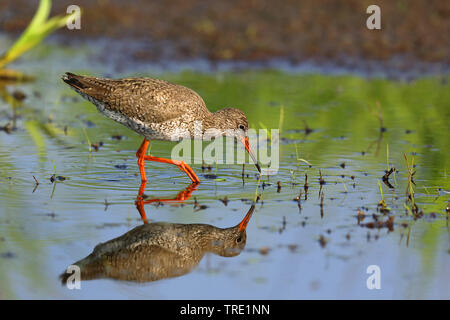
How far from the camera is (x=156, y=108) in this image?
912 centimetres

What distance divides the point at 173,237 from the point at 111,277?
1007 millimetres

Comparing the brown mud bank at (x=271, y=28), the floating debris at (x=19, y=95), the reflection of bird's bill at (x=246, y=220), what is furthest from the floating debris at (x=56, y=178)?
the brown mud bank at (x=271, y=28)

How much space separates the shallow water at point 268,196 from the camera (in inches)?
239

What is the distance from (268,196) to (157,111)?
1.85m

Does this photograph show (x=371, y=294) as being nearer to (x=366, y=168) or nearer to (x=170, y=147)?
(x=366, y=168)

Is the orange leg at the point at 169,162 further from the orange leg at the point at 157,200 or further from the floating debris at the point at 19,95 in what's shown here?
the floating debris at the point at 19,95

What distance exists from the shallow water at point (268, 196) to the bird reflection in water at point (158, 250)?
111mm

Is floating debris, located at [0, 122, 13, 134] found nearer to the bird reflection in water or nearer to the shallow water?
the shallow water

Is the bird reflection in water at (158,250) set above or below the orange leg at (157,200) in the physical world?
below

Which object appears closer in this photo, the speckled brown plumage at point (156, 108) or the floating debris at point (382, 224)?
the floating debris at point (382, 224)

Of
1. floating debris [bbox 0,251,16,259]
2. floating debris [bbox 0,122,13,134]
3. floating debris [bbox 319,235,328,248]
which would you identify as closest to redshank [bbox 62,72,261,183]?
floating debris [bbox 0,122,13,134]

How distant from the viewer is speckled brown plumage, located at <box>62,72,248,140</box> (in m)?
9.17

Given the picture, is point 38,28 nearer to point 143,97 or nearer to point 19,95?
point 19,95
